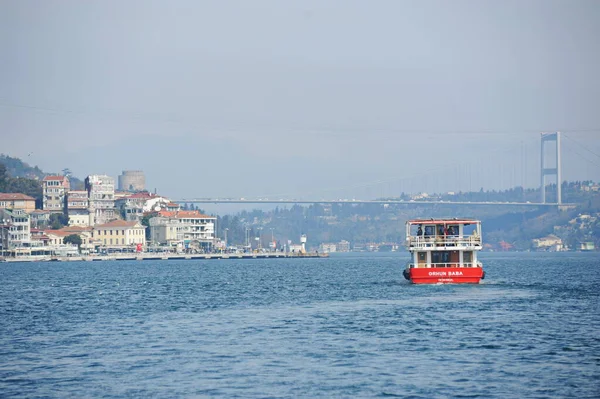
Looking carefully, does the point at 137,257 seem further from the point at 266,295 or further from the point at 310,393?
the point at 310,393

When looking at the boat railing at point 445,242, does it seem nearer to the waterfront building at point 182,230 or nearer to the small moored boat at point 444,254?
the small moored boat at point 444,254

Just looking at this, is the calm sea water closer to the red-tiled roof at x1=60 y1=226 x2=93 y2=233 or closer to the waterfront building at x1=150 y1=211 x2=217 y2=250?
the red-tiled roof at x1=60 y1=226 x2=93 y2=233

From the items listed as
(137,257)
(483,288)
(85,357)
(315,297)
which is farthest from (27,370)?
(137,257)

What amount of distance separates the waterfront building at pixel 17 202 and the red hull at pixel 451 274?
462 ft

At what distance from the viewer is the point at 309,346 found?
32625mm

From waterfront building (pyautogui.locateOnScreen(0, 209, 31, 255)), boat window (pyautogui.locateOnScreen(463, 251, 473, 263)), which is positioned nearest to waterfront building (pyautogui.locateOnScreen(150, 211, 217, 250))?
waterfront building (pyautogui.locateOnScreen(0, 209, 31, 255))

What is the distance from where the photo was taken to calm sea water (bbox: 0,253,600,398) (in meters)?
25.8

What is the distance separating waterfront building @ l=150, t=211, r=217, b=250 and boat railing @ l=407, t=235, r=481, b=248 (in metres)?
134

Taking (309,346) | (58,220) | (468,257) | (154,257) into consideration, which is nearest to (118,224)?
(154,257)

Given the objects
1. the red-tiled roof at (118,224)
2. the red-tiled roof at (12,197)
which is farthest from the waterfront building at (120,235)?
the red-tiled roof at (12,197)

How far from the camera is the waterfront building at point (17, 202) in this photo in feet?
625

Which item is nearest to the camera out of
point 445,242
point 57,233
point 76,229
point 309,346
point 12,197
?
point 309,346

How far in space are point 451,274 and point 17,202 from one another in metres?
148

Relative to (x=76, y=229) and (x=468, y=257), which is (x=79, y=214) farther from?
(x=468, y=257)
